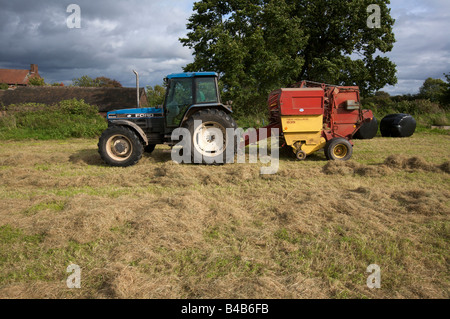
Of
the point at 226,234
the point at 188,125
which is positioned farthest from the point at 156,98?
the point at 226,234

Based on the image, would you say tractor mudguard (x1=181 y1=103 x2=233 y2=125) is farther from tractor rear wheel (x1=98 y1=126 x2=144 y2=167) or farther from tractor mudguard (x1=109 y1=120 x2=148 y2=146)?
tractor rear wheel (x1=98 y1=126 x2=144 y2=167)

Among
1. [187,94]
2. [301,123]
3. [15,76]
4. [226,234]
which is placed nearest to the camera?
[226,234]

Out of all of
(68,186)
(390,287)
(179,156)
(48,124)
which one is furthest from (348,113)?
(48,124)

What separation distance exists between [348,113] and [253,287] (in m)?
6.19

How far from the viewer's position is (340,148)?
7.33 meters

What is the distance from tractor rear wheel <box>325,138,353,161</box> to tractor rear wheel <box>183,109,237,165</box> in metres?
2.24

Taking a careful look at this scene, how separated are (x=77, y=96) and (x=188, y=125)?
27436 mm

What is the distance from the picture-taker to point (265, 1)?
19.1 meters

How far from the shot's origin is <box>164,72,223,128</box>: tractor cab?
22.7 feet

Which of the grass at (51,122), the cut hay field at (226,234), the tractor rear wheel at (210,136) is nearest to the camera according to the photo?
the cut hay field at (226,234)

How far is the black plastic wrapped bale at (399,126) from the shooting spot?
437 inches

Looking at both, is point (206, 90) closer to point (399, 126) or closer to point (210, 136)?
point (210, 136)

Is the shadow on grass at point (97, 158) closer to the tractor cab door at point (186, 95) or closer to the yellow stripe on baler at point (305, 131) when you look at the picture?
Answer: the tractor cab door at point (186, 95)

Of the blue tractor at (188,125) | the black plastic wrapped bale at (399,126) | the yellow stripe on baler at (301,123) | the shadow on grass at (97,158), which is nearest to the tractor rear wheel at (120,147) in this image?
the blue tractor at (188,125)
